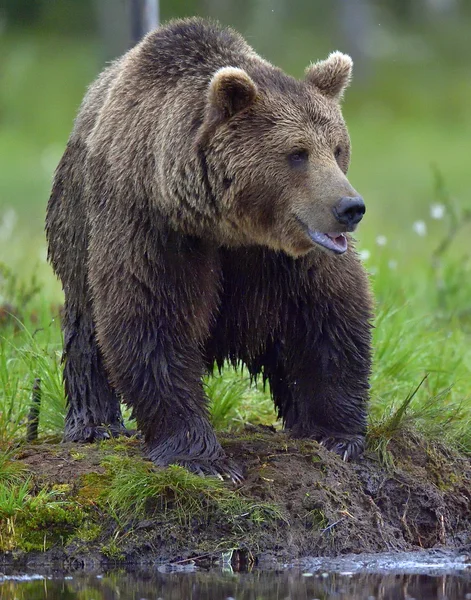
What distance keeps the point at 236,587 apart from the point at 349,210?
65.8 inches

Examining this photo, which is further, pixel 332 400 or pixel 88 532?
pixel 332 400

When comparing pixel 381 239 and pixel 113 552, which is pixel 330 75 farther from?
pixel 381 239

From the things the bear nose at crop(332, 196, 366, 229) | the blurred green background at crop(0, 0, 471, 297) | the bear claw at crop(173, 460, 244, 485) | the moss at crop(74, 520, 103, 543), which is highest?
the blurred green background at crop(0, 0, 471, 297)

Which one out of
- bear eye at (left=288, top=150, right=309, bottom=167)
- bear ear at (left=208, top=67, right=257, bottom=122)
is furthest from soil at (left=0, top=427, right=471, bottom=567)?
bear ear at (left=208, top=67, right=257, bottom=122)

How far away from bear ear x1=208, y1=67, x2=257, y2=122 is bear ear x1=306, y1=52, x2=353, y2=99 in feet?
1.31

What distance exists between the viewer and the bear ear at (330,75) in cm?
614

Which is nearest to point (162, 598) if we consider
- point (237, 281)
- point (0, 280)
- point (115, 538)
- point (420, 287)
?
point (115, 538)

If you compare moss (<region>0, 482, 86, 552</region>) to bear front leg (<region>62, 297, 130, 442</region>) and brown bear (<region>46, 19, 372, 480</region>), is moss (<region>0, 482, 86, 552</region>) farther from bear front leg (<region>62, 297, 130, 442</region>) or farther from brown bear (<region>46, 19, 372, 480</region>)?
bear front leg (<region>62, 297, 130, 442</region>)

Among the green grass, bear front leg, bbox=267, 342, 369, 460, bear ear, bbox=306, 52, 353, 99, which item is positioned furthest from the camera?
the green grass

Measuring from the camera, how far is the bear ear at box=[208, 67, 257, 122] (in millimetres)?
5789

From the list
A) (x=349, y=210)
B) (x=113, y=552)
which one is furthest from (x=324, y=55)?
(x=113, y=552)

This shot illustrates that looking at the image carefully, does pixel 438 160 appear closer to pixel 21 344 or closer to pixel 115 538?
pixel 21 344

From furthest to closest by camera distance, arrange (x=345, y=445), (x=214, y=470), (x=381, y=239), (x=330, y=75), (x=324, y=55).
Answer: (x=324, y=55) → (x=381, y=239) → (x=345, y=445) → (x=330, y=75) → (x=214, y=470)

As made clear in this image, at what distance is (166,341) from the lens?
20.0 feet
